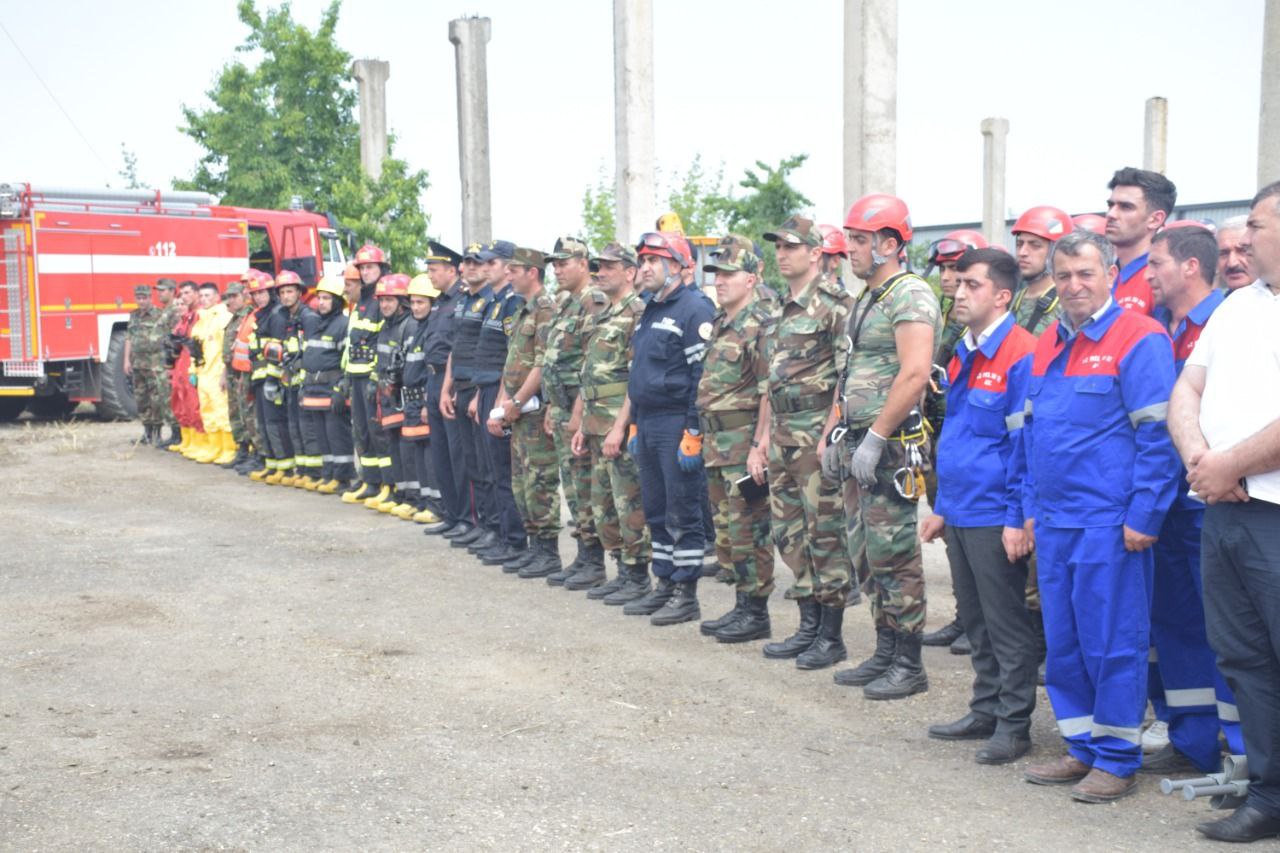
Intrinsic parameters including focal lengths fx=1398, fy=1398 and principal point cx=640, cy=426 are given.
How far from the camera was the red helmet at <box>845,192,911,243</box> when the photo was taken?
627 cm

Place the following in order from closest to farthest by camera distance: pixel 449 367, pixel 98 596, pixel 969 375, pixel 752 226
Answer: pixel 969 375 → pixel 98 596 → pixel 449 367 → pixel 752 226

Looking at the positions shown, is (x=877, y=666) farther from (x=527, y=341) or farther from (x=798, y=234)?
(x=527, y=341)

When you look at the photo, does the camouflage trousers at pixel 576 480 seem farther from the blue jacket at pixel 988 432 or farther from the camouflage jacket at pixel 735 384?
the blue jacket at pixel 988 432

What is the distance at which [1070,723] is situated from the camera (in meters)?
5.09

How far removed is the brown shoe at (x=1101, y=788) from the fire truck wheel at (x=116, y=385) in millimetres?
17974

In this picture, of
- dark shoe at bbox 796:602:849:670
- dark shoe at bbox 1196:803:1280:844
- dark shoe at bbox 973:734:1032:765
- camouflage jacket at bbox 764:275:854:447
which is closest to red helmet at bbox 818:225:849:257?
camouflage jacket at bbox 764:275:854:447

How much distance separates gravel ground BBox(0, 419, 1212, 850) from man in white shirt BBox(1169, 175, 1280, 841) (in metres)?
0.39

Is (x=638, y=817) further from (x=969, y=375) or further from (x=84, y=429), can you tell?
(x=84, y=429)

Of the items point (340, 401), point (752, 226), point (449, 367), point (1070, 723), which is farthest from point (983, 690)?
point (752, 226)

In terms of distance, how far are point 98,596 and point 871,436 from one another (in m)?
5.40

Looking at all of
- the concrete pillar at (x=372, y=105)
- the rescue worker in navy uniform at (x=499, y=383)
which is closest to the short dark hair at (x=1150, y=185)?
the rescue worker in navy uniform at (x=499, y=383)

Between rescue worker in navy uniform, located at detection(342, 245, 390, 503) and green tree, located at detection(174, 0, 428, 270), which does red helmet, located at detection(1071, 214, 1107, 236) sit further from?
green tree, located at detection(174, 0, 428, 270)

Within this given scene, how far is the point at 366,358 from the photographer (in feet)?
40.6

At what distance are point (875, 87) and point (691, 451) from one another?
4.63 metres
